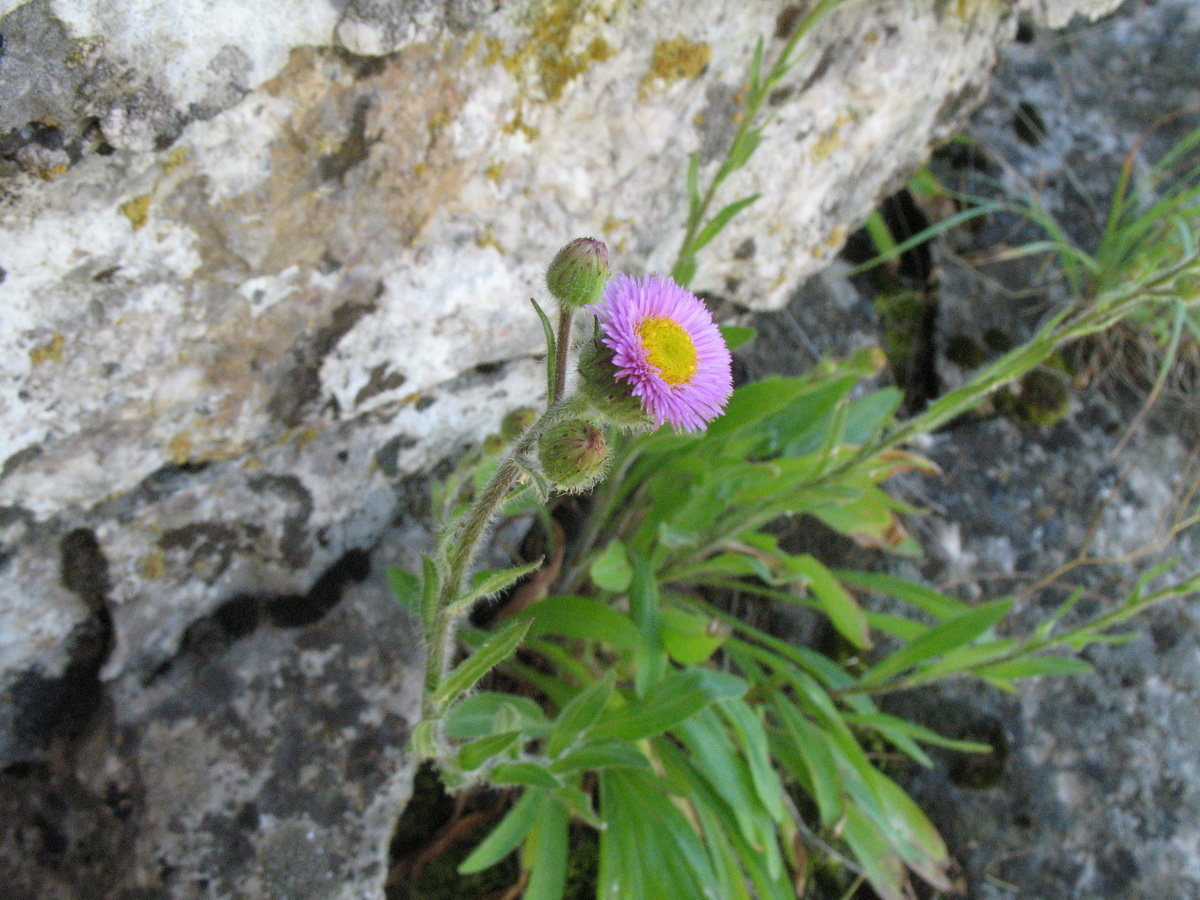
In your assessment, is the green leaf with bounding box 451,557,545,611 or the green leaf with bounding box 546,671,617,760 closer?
the green leaf with bounding box 451,557,545,611

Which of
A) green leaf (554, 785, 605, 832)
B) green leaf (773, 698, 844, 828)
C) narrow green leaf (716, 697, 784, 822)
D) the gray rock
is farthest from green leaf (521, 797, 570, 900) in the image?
green leaf (773, 698, 844, 828)

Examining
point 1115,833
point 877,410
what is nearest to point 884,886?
point 1115,833

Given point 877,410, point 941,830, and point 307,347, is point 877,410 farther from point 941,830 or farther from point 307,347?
point 307,347

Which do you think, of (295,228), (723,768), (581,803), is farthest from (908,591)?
(295,228)

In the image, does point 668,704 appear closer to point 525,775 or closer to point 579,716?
point 579,716

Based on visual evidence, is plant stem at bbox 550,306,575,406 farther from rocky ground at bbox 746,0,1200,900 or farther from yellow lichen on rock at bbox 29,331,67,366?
rocky ground at bbox 746,0,1200,900

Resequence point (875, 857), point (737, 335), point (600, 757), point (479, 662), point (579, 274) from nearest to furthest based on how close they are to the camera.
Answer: point (579, 274), point (479, 662), point (600, 757), point (737, 335), point (875, 857)
